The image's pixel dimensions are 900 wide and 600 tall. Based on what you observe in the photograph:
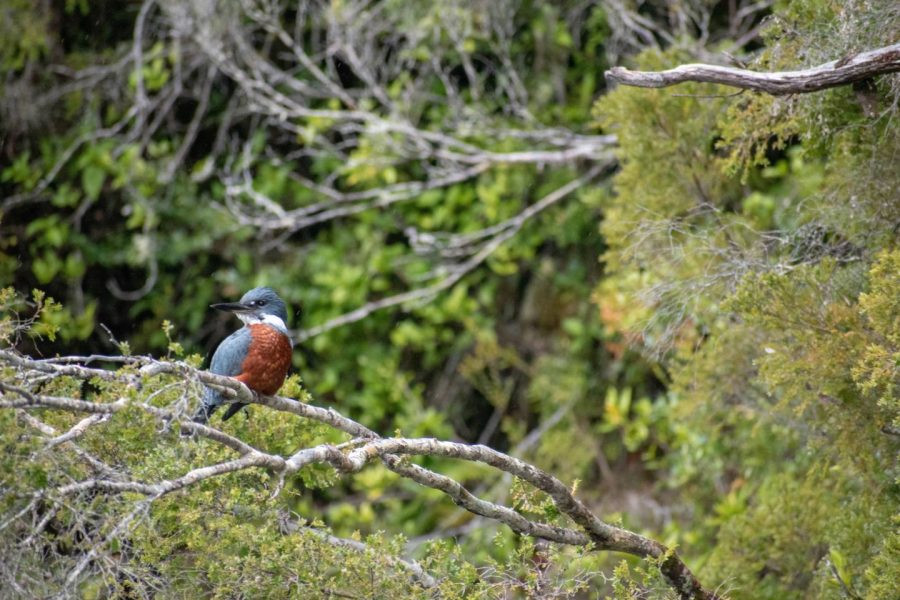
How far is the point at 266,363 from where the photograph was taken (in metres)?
3.78

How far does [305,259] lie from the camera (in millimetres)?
7520

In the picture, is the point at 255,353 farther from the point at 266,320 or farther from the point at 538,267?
the point at 538,267

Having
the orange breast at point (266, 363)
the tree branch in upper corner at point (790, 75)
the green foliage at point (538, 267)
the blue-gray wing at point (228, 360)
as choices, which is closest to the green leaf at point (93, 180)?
the green foliage at point (538, 267)

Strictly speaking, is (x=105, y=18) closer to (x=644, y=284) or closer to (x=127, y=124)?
(x=127, y=124)

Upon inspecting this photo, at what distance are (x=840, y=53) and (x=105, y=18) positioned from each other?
570 cm

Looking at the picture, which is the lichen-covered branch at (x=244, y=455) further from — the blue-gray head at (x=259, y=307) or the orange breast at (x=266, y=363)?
the blue-gray head at (x=259, y=307)

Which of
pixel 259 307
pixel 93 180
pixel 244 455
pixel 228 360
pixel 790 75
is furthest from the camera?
pixel 93 180

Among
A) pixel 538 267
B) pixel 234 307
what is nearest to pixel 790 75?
pixel 234 307

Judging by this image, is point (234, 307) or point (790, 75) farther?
point (234, 307)

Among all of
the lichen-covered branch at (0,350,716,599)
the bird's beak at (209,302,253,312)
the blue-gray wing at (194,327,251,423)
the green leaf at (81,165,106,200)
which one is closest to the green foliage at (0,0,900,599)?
the green leaf at (81,165,106,200)

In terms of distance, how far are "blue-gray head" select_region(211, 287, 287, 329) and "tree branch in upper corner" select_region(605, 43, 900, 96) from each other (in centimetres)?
168

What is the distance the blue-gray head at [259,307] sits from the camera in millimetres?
4285

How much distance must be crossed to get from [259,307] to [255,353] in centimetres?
56

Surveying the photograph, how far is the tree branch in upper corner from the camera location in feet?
10.8
